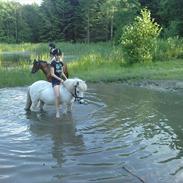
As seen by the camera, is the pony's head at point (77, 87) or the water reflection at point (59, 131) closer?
the water reflection at point (59, 131)

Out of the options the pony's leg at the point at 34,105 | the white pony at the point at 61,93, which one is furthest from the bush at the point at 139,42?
the pony's leg at the point at 34,105

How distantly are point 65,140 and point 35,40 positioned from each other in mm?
75294

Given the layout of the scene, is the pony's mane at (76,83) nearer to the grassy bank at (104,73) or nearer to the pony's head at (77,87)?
the pony's head at (77,87)

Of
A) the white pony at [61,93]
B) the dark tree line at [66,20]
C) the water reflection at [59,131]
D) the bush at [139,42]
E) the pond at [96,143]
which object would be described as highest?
the dark tree line at [66,20]

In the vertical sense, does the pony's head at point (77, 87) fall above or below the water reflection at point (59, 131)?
above

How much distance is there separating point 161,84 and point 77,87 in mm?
7927

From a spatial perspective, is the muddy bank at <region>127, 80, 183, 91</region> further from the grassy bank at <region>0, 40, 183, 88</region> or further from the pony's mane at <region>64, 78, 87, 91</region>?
the pony's mane at <region>64, 78, 87, 91</region>

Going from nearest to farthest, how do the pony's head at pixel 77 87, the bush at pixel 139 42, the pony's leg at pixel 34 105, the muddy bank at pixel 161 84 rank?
the pony's head at pixel 77 87
the pony's leg at pixel 34 105
the muddy bank at pixel 161 84
the bush at pixel 139 42

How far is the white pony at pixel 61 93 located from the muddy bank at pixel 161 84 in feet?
21.1

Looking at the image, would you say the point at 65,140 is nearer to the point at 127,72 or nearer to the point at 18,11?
the point at 127,72

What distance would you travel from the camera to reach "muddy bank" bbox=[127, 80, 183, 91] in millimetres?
16647

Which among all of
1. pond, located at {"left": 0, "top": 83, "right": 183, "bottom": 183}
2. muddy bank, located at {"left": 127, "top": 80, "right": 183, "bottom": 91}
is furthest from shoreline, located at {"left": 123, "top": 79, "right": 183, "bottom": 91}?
pond, located at {"left": 0, "top": 83, "right": 183, "bottom": 183}

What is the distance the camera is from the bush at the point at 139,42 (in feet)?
82.5

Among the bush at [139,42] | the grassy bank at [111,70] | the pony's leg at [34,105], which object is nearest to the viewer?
the pony's leg at [34,105]
